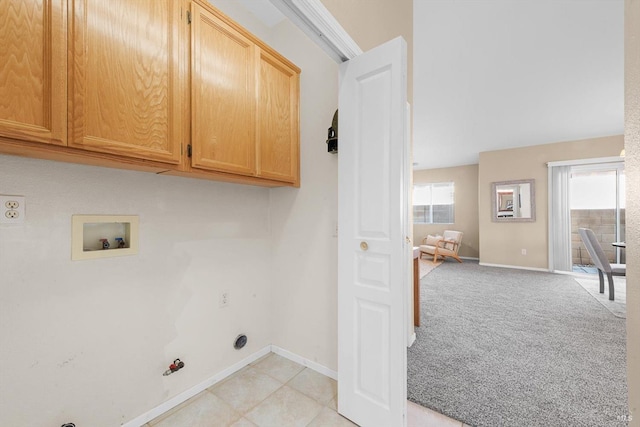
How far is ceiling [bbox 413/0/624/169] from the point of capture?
6.88 feet

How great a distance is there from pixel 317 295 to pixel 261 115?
138 centimetres

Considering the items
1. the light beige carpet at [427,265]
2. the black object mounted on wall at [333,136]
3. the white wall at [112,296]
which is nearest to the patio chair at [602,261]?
the light beige carpet at [427,265]

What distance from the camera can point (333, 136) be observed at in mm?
1773

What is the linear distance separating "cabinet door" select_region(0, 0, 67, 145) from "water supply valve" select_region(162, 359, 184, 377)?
1358 mm

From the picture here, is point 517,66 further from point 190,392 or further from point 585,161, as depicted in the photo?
point 190,392

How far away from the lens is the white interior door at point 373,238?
1.31 metres

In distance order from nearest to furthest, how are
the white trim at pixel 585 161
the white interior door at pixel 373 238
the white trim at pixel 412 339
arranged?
1. the white interior door at pixel 373 238
2. the white trim at pixel 412 339
3. the white trim at pixel 585 161

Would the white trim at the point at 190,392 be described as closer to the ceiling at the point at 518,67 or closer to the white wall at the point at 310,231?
the white wall at the point at 310,231

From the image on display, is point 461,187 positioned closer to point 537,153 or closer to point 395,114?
point 537,153

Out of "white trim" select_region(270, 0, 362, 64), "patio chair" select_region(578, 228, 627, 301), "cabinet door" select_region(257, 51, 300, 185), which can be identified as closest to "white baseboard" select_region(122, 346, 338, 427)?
"cabinet door" select_region(257, 51, 300, 185)

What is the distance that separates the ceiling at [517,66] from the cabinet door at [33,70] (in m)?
1.55

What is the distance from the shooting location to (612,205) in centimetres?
536

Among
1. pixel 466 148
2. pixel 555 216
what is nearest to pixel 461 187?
pixel 466 148

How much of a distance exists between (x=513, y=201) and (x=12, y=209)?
299 inches
